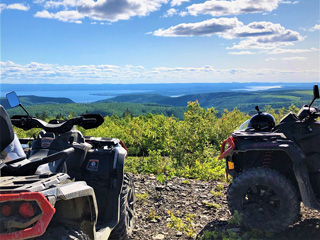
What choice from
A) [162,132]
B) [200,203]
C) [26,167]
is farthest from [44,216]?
[162,132]

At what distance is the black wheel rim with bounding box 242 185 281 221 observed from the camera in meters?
4.61

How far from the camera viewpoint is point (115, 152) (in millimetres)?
4012

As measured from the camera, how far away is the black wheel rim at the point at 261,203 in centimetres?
461

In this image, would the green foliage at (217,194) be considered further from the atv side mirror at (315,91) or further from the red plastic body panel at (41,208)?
the red plastic body panel at (41,208)

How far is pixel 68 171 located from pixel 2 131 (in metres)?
1.41

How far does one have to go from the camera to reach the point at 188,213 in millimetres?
5613

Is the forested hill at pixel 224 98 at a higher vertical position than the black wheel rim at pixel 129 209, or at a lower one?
lower

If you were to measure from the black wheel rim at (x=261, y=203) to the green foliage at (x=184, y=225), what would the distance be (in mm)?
853

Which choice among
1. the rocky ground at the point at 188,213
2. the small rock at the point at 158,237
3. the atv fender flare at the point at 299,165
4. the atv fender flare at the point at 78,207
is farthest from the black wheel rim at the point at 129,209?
the atv fender flare at the point at 299,165

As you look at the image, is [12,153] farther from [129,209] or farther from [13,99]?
[129,209]

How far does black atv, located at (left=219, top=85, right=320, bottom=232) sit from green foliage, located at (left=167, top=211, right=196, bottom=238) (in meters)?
0.70

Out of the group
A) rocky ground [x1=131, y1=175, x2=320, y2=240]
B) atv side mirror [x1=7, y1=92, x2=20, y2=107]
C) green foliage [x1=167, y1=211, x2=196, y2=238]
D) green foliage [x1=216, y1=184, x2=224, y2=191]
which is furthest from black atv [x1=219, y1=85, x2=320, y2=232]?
atv side mirror [x1=7, y1=92, x2=20, y2=107]

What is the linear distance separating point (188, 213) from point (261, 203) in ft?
4.61

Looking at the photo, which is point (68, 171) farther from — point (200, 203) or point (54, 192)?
point (200, 203)
